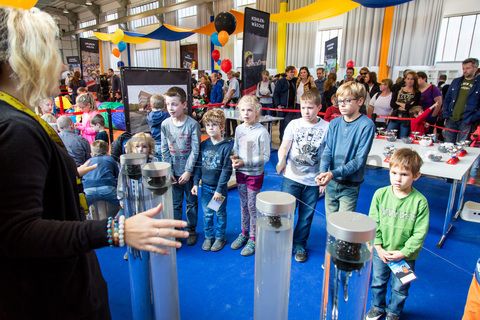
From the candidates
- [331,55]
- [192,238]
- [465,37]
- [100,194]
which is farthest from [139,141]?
[465,37]

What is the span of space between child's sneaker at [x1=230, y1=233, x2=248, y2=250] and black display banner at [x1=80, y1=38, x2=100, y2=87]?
7747mm

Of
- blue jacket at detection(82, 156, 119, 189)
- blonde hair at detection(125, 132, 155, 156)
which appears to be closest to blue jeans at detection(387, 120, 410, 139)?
blonde hair at detection(125, 132, 155, 156)

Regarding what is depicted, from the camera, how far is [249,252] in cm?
246

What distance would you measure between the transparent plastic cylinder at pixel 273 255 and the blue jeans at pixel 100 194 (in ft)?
6.23

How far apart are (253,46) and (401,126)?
99.8 inches

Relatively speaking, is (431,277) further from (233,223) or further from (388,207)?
(233,223)

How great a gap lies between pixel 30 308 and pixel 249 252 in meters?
1.82

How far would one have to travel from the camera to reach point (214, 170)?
97.0 inches

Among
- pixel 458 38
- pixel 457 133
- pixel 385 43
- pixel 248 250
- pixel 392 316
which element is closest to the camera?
pixel 392 316

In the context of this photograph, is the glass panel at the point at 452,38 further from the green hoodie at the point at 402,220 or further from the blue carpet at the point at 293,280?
the green hoodie at the point at 402,220

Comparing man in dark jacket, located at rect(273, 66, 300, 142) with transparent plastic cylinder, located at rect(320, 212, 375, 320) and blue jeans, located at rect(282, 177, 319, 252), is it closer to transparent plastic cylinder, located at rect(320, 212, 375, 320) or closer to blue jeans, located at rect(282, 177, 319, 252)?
blue jeans, located at rect(282, 177, 319, 252)

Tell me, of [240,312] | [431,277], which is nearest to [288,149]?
[240,312]

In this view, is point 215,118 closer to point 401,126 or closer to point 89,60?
point 401,126

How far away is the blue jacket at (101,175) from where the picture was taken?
7.88 feet
